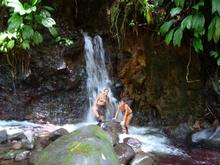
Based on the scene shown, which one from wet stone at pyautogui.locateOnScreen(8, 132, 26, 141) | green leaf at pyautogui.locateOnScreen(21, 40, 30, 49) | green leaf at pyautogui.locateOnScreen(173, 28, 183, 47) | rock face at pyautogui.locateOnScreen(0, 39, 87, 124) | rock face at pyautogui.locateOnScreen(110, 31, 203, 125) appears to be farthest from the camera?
rock face at pyautogui.locateOnScreen(110, 31, 203, 125)

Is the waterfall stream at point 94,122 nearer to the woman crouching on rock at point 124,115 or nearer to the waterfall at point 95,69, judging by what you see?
the waterfall at point 95,69

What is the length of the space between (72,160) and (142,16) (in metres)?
4.77

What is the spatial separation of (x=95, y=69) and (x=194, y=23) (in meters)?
3.15

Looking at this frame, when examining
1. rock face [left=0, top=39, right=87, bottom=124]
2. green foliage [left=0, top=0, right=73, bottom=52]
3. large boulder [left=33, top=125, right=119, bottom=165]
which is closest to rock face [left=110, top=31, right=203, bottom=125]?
rock face [left=0, top=39, right=87, bottom=124]

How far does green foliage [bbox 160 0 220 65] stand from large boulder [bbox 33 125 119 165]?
2654mm

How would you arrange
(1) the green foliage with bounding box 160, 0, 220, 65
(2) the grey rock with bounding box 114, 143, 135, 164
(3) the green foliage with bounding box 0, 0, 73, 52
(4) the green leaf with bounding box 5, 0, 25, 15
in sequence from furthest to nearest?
1. (3) the green foliage with bounding box 0, 0, 73, 52
2. (4) the green leaf with bounding box 5, 0, 25, 15
3. (1) the green foliage with bounding box 160, 0, 220, 65
4. (2) the grey rock with bounding box 114, 143, 135, 164

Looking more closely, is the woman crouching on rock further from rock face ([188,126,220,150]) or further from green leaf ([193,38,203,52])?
green leaf ([193,38,203,52])

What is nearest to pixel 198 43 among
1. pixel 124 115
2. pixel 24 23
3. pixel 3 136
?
pixel 124 115

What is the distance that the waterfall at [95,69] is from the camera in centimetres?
923

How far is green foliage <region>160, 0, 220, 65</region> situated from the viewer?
670 centimetres

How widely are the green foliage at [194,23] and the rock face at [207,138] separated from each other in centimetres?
144

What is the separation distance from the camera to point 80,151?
16.0 feet

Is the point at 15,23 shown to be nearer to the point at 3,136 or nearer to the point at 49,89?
the point at 49,89

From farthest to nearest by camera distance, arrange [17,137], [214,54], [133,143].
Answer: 1. [214,54]
2. [133,143]
3. [17,137]
